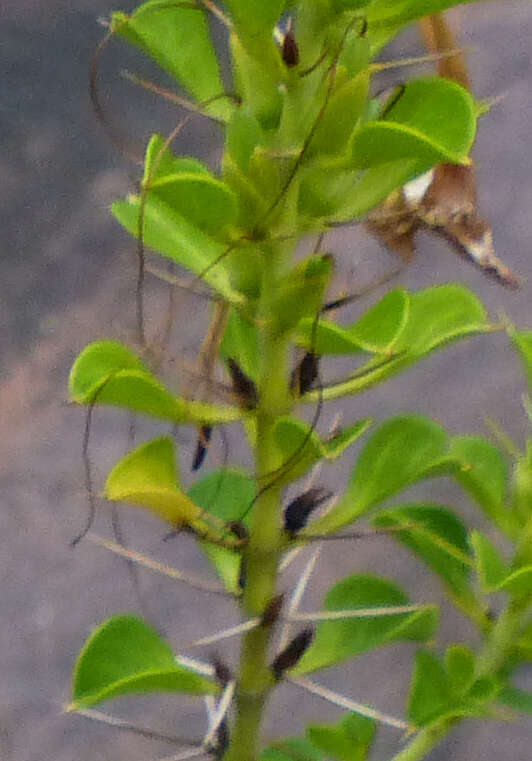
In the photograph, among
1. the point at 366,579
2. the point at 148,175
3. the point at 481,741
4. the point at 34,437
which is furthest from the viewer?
the point at 34,437

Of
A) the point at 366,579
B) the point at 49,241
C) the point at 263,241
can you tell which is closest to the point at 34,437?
the point at 49,241

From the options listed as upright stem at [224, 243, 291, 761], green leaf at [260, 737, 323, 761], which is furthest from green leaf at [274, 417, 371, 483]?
green leaf at [260, 737, 323, 761]

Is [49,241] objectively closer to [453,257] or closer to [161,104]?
[161,104]

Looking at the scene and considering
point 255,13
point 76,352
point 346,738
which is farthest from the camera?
point 76,352

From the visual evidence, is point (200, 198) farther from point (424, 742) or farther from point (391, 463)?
point (424, 742)

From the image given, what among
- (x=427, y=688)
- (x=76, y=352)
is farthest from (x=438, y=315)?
(x=76, y=352)

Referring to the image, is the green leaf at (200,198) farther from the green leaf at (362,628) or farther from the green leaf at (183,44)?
the green leaf at (362,628)
